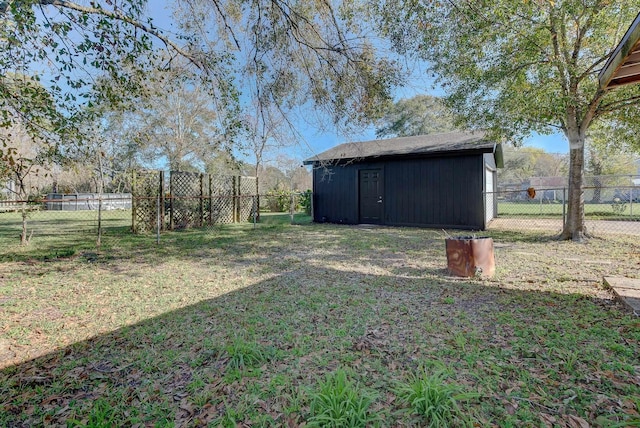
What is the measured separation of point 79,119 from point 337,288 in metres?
3.77

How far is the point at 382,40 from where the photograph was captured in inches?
188

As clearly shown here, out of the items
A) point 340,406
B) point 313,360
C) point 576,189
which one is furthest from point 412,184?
point 340,406

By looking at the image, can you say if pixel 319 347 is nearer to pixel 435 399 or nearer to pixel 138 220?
pixel 435 399

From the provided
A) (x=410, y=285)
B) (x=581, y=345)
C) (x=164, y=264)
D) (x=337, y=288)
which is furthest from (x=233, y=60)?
(x=581, y=345)

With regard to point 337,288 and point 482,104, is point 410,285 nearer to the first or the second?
point 337,288

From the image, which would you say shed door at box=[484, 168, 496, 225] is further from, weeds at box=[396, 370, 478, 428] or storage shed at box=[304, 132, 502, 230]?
weeds at box=[396, 370, 478, 428]

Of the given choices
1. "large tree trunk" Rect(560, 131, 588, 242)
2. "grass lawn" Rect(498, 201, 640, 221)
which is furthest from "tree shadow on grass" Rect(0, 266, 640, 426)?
"grass lawn" Rect(498, 201, 640, 221)

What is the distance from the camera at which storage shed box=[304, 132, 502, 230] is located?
353 inches

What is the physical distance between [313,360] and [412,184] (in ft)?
28.0

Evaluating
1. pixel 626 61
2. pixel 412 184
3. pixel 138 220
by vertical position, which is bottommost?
pixel 138 220

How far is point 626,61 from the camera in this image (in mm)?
2998

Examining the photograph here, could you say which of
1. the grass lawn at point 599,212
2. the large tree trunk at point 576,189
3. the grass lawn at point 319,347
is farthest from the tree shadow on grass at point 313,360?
the grass lawn at point 599,212

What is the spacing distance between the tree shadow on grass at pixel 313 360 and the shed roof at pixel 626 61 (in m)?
2.29

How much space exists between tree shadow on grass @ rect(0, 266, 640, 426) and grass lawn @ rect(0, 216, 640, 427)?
1 cm
